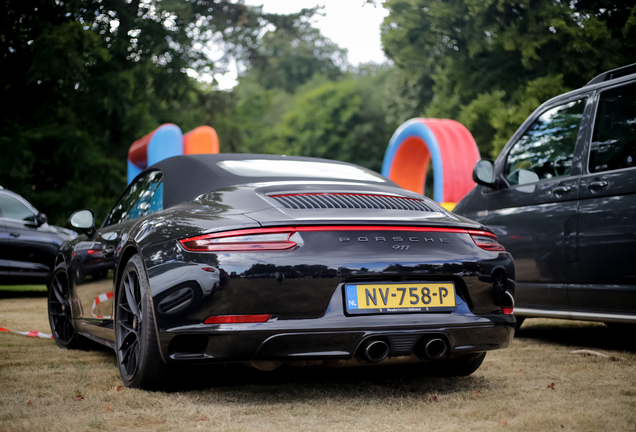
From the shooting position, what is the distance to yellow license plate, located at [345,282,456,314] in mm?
3105

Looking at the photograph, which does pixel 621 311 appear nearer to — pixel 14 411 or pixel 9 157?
pixel 14 411

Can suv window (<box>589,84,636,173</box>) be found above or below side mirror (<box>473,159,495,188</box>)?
above

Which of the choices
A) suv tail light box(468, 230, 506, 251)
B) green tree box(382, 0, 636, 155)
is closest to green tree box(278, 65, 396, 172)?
green tree box(382, 0, 636, 155)

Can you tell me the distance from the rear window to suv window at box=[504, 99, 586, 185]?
1.68 m

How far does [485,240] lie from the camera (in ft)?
11.6

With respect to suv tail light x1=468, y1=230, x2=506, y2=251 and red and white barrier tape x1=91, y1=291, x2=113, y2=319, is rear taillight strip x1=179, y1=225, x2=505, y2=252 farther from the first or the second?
red and white barrier tape x1=91, y1=291, x2=113, y2=319

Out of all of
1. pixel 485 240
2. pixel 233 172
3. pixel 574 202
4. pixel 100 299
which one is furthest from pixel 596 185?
pixel 100 299

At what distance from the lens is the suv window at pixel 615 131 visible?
457cm

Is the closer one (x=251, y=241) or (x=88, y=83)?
(x=251, y=241)

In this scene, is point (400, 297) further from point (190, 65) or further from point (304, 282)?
point (190, 65)

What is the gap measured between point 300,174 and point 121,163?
20.7 metres

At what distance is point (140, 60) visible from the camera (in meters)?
24.7

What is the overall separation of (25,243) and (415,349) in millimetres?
9181

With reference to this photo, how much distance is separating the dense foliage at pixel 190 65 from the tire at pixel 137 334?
14825 millimetres
